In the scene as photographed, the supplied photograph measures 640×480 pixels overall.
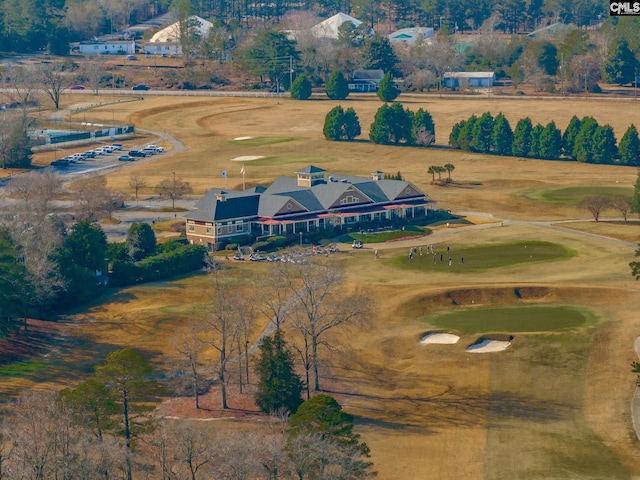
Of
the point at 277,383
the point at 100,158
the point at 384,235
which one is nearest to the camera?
the point at 277,383

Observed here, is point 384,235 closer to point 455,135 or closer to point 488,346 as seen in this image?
point 488,346

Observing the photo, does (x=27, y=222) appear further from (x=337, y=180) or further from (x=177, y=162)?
(x=177, y=162)

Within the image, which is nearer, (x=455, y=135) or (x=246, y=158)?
(x=246, y=158)

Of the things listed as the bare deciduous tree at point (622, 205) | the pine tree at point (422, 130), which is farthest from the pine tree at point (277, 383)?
the pine tree at point (422, 130)

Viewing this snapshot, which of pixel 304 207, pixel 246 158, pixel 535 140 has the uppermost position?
pixel 535 140

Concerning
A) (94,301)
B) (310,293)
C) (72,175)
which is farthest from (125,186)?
(310,293)

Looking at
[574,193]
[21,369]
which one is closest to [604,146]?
[574,193]

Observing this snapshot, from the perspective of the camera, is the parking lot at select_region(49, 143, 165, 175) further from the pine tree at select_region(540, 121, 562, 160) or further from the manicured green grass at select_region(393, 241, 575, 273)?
the manicured green grass at select_region(393, 241, 575, 273)
